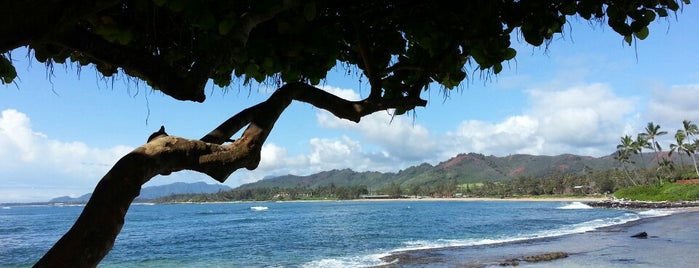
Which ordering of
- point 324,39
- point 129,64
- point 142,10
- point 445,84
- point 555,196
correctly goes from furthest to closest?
point 555,196 → point 445,84 → point 324,39 → point 142,10 → point 129,64

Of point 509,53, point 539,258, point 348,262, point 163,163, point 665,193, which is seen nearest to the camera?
point 163,163

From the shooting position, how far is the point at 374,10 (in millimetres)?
2611

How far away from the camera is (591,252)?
2639 cm

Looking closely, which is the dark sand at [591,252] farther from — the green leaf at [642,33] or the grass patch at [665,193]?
the grass patch at [665,193]

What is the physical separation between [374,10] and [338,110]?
515 millimetres

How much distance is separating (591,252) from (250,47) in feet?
91.0

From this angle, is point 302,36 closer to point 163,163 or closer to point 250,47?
point 250,47

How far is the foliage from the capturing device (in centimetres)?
193

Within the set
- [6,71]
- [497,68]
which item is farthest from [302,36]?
[6,71]

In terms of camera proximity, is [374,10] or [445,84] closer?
[374,10]

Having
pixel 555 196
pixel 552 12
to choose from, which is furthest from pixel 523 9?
pixel 555 196

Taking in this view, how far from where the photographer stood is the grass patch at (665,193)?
6744 centimetres

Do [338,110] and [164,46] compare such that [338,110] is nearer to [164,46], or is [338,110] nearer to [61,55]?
[164,46]

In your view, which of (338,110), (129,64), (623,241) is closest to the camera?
(129,64)
